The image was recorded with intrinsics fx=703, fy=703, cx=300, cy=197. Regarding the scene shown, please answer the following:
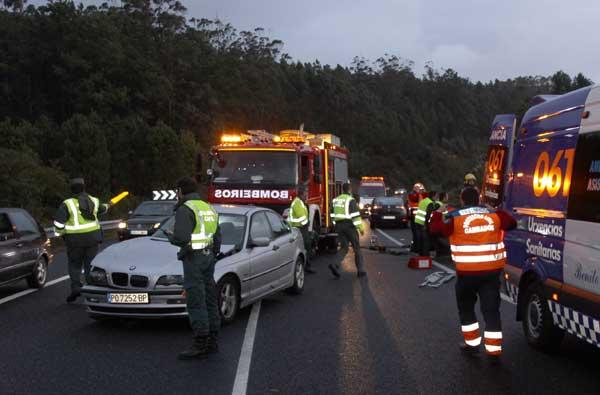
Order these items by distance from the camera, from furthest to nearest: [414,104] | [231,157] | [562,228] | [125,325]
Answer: [414,104]
[231,157]
[125,325]
[562,228]

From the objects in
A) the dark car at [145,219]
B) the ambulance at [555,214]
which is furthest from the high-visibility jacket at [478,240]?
the dark car at [145,219]

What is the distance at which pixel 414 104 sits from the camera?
13688cm

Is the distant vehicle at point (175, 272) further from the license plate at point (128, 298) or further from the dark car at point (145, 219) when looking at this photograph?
the dark car at point (145, 219)

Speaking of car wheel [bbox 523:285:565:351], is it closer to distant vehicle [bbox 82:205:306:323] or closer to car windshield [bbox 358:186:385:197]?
distant vehicle [bbox 82:205:306:323]

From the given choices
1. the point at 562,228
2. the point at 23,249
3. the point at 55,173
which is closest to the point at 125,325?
the point at 23,249

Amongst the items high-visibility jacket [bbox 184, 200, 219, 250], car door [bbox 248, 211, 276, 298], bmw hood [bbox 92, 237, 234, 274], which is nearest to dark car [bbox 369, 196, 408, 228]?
car door [bbox 248, 211, 276, 298]

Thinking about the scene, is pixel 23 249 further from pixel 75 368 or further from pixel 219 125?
pixel 219 125

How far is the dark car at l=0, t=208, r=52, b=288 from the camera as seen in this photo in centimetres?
1042

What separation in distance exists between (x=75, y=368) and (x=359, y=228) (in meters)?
7.69

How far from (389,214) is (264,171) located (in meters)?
15.2

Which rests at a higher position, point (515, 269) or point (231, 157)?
point (231, 157)

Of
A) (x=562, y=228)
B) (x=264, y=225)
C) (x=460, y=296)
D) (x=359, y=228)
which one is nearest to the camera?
(x=562, y=228)

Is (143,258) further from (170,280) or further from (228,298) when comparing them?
(228,298)

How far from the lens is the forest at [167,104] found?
142 feet
